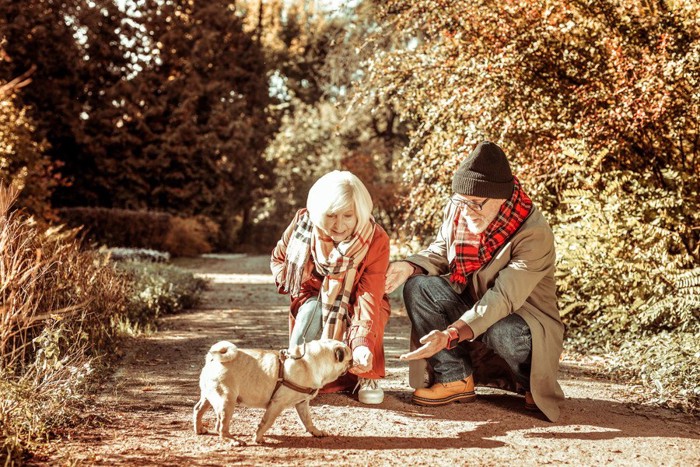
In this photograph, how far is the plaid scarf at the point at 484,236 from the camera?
421cm

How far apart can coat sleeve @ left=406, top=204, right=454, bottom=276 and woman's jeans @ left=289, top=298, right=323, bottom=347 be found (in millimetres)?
681

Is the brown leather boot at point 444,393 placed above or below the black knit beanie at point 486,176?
below

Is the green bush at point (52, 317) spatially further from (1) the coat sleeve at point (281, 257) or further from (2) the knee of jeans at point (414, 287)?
(2) the knee of jeans at point (414, 287)

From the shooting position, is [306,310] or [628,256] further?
[628,256]

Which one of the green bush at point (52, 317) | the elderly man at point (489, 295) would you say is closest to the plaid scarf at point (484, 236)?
the elderly man at point (489, 295)

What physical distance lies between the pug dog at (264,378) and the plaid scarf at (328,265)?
49 centimetres

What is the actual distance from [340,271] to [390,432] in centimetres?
91

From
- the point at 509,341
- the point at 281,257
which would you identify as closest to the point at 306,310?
the point at 281,257

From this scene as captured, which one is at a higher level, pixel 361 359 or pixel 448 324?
pixel 448 324

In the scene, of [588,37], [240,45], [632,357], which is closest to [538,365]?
[632,357]

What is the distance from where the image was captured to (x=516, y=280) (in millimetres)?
4086

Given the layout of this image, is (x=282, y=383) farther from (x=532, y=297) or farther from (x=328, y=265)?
(x=532, y=297)

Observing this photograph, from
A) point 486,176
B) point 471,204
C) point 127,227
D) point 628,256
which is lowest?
point 127,227

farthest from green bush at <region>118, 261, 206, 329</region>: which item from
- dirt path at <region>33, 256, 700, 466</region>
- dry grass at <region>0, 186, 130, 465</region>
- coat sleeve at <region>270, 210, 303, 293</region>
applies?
coat sleeve at <region>270, 210, 303, 293</region>
